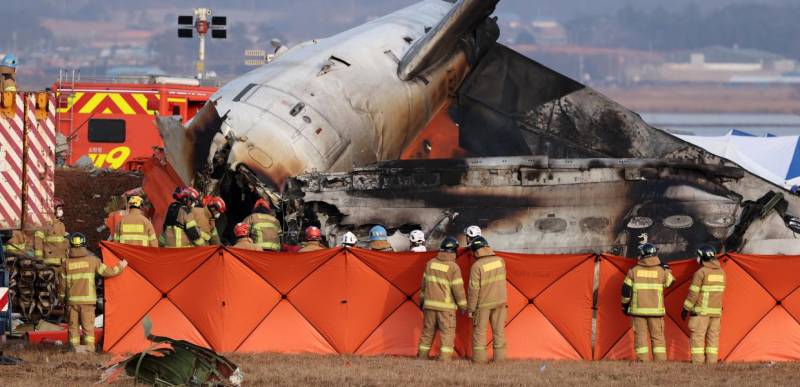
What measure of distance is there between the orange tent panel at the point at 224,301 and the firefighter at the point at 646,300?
483 centimetres

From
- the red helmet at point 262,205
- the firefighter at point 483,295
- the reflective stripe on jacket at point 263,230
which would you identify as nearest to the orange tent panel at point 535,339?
the firefighter at point 483,295

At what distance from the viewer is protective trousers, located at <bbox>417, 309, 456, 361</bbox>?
17.7 m

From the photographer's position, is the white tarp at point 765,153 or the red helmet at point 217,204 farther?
the white tarp at point 765,153

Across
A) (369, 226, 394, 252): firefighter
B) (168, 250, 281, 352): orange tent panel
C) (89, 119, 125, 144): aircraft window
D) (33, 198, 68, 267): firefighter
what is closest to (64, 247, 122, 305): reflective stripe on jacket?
(168, 250, 281, 352): orange tent panel

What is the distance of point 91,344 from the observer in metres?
18.1

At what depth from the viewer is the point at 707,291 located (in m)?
17.8

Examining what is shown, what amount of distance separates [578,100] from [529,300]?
10740 mm

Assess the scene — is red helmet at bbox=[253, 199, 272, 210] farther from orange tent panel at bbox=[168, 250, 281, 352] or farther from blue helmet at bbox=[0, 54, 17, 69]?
blue helmet at bbox=[0, 54, 17, 69]

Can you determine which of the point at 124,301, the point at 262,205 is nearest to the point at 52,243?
the point at 262,205

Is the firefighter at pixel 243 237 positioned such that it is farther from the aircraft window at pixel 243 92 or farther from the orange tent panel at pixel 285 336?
the aircraft window at pixel 243 92

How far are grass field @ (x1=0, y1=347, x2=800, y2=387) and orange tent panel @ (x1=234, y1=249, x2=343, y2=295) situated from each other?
3.65 ft

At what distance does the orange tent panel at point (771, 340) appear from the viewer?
18.2 m

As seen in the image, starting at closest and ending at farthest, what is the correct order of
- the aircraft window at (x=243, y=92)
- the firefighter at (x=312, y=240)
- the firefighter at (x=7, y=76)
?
the firefighter at (x=312, y=240) → the firefighter at (x=7, y=76) → the aircraft window at (x=243, y=92)

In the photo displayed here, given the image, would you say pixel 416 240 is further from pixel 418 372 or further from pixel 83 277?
pixel 83 277
